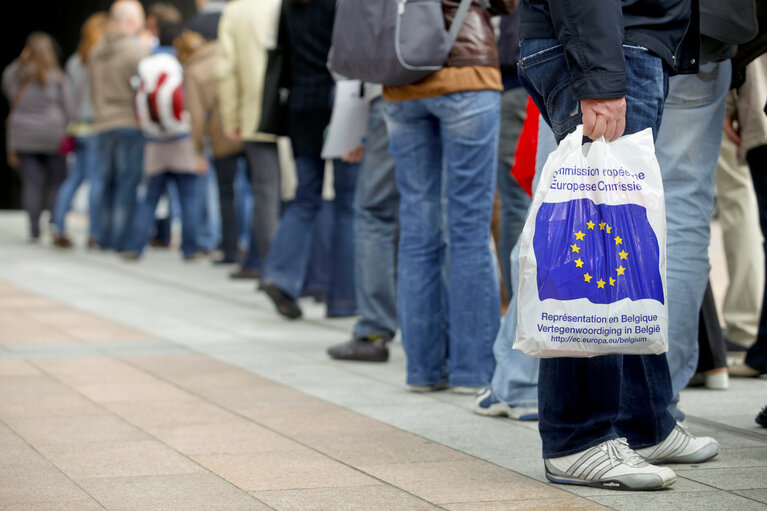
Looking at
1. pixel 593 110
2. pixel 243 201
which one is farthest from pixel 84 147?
pixel 593 110

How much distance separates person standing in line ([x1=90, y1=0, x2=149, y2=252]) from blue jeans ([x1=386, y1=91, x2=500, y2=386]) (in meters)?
7.68

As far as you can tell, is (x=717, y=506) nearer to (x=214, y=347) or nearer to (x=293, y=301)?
(x=214, y=347)

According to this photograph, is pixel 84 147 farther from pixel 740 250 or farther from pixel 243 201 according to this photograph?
pixel 740 250

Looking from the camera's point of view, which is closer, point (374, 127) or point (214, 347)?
point (374, 127)

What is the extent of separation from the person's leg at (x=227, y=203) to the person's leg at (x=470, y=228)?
6.03 metres

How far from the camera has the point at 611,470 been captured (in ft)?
12.1

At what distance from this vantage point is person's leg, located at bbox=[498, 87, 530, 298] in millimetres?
6367

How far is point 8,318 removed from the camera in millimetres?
7891

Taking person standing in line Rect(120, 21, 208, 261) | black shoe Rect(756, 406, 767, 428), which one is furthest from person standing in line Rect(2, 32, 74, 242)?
black shoe Rect(756, 406, 767, 428)

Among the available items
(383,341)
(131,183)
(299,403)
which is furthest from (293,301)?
(131,183)

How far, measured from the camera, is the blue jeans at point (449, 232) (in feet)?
16.8

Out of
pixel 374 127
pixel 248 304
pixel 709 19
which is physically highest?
pixel 709 19

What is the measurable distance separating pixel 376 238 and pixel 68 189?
27.6 ft

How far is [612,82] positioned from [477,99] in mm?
1617
